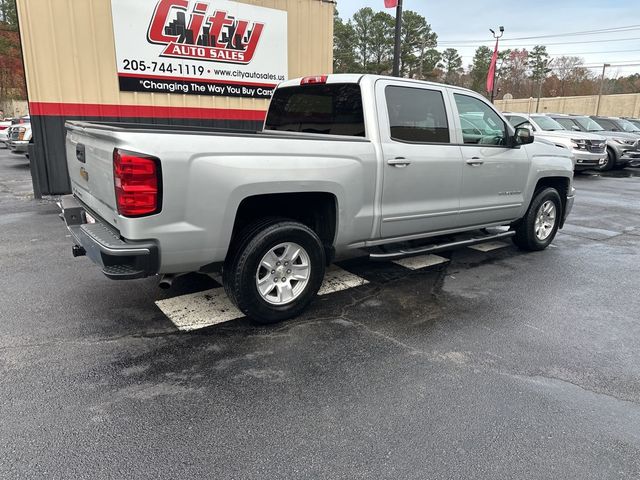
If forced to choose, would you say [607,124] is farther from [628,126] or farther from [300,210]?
[300,210]

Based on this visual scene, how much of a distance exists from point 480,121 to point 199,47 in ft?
18.9

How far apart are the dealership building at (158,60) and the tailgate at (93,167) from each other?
3824mm

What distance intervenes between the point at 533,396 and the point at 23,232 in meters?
6.53

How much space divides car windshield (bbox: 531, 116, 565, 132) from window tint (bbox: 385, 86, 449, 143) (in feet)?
40.1

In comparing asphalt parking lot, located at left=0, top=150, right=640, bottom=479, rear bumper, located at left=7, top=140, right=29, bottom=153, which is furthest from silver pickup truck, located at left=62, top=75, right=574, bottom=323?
rear bumper, located at left=7, top=140, right=29, bottom=153

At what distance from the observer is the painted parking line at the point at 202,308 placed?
378cm

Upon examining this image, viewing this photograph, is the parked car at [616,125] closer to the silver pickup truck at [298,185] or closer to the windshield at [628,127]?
the windshield at [628,127]

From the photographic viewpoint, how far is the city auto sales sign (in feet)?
26.0

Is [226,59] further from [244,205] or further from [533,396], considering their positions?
[533,396]

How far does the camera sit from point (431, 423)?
262 centimetres

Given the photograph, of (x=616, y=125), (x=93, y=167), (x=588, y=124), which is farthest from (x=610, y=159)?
(x=93, y=167)

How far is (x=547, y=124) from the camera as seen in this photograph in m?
15.3

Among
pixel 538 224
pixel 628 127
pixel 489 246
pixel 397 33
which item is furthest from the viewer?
pixel 628 127

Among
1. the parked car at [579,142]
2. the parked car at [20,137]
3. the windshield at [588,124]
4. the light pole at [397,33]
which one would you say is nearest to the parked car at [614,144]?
the windshield at [588,124]
